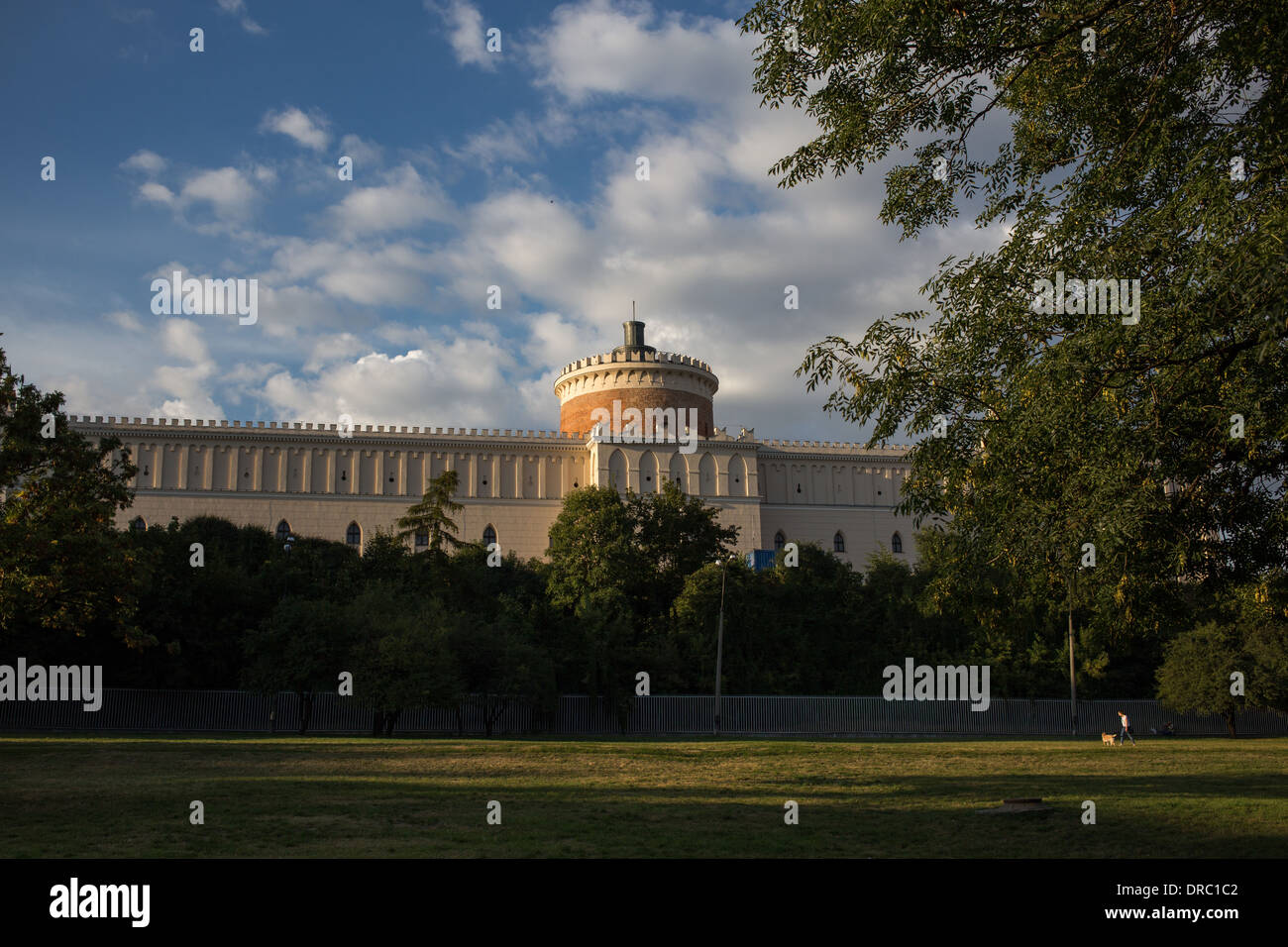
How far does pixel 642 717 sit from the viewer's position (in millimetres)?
35875

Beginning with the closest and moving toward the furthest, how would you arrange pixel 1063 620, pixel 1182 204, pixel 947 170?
pixel 1182 204
pixel 947 170
pixel 1063 620

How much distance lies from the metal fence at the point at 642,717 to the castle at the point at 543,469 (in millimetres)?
24886

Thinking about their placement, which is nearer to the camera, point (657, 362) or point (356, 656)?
point (356, 656)

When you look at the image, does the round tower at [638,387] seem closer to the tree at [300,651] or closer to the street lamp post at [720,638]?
the street lamp post at [720,638]

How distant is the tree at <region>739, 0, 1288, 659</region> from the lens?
1004 cm

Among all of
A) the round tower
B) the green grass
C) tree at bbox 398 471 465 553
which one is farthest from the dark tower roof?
the green grass

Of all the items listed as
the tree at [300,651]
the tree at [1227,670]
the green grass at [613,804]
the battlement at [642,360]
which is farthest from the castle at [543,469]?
the green grass at [613,804]

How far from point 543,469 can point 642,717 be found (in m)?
33.2

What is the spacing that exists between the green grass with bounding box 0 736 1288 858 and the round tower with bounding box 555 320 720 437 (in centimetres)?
4909

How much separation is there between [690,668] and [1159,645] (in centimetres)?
1978

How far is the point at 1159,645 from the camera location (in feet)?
144

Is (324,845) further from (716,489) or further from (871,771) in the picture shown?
(716,489)

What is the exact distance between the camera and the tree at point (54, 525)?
1836 cm

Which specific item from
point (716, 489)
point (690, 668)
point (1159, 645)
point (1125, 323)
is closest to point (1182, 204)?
point (1125, 323)
